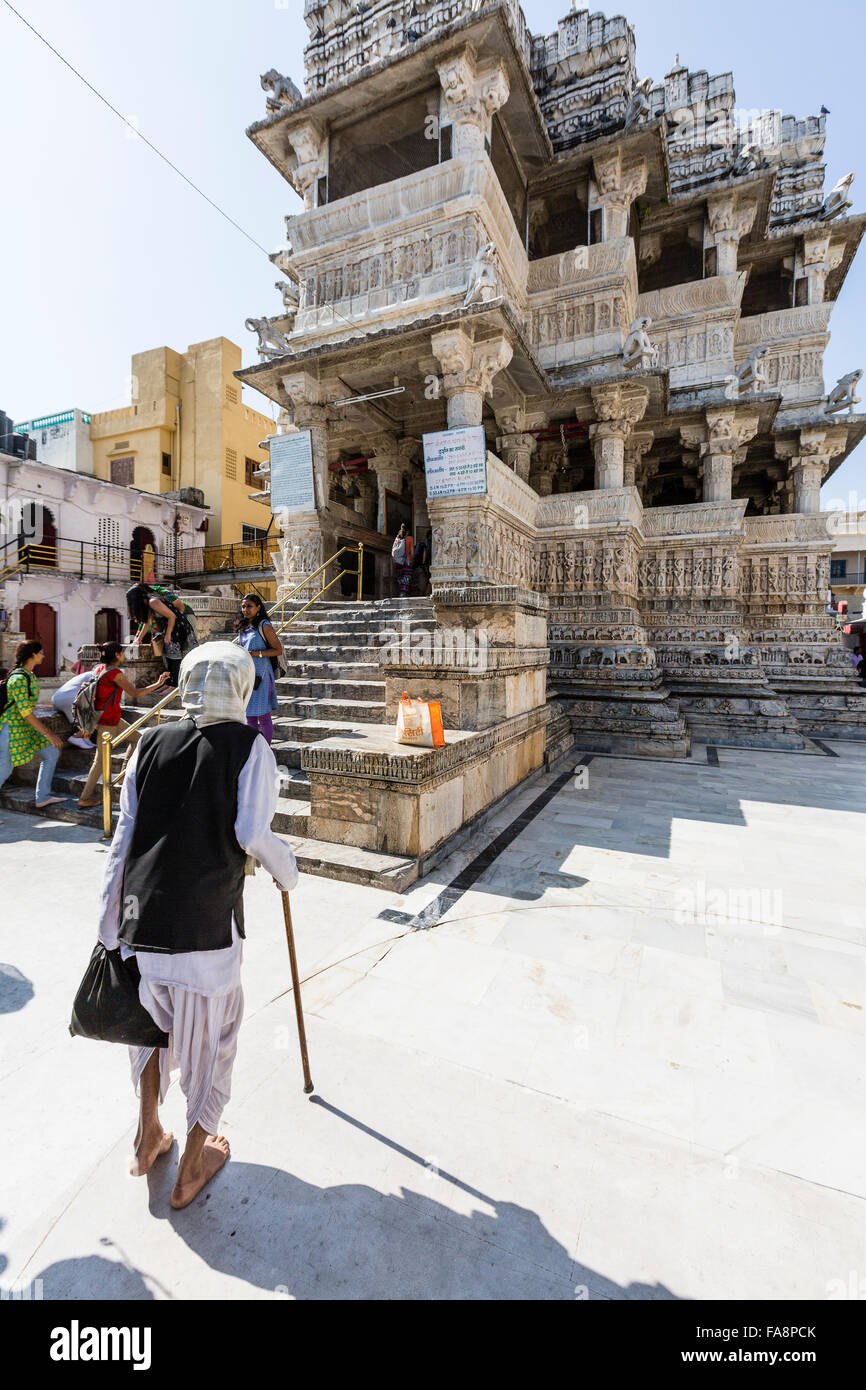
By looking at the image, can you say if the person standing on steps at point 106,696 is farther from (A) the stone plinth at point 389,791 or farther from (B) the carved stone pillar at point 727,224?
(B) the carved stone pillar at point 727,224

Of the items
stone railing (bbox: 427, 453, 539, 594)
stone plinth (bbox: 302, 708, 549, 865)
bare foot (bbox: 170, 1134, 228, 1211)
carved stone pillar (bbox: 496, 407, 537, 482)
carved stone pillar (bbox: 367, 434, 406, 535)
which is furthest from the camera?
carved stone pillar (bbox: 367, 434, 406, 535)

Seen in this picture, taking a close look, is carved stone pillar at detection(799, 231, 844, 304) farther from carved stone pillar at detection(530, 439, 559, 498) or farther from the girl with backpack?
the girl with backpack

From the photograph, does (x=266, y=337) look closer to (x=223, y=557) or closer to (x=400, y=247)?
(x=400, y=247)

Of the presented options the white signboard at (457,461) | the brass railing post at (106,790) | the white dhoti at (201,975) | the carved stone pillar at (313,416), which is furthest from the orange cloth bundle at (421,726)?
the carved stone pillar at (313,416)

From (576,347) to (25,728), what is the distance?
40.5ft

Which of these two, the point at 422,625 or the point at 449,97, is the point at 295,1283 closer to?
the point at 422,625

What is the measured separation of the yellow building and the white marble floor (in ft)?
74.3

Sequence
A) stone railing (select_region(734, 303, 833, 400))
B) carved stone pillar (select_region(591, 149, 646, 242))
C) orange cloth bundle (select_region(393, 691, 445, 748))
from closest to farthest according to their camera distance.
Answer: orange cloth bundle (select_region(393, 691, 445, 748)), carved stone pillar (select_region(591, 149, 646, 242)), stone railing (select_region(734, 303, 833, 400))

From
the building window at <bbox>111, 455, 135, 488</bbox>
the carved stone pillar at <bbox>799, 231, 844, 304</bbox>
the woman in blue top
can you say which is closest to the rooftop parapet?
the carved stone pillar at <bbox>799, 231, 844, 304</bbox>

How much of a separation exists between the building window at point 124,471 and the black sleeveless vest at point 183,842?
86.7ft

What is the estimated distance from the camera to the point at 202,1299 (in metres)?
1.41

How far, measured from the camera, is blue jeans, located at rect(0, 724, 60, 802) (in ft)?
17.7

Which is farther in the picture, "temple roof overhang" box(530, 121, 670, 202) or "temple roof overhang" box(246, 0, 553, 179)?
"temple roof overhang" box(530, 121, 670, 202)
